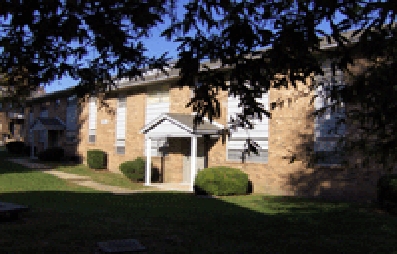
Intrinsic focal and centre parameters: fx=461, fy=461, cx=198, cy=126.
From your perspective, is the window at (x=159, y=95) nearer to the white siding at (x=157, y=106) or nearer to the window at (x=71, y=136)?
the white siding at (x=157, y=106)

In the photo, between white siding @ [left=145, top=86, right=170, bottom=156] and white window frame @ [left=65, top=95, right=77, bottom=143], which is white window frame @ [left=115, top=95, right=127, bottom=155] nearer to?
white siding @ [left=145, top=86, right=170, bottom=156]

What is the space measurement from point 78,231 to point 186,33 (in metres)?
5.66

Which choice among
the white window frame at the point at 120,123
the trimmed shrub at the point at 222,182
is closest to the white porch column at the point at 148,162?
the white window frame at the point at 120,123

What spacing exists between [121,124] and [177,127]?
7.34m

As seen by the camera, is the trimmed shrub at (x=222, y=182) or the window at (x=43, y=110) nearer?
the trimmed shrub at (x=222, y=182)

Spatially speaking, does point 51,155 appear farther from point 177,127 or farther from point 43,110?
point 177,127

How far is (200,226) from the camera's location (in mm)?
9789

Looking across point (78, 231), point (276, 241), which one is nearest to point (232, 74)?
point (276, 241)

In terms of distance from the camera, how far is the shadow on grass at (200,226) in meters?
7.90

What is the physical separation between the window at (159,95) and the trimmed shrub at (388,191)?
39.9 feet

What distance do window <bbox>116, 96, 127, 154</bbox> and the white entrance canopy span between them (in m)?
4.49

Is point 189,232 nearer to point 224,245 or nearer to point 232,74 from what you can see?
point 224,245

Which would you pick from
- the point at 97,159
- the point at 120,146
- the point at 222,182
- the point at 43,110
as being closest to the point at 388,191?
the point at 222,182

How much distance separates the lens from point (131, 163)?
22.3 m
